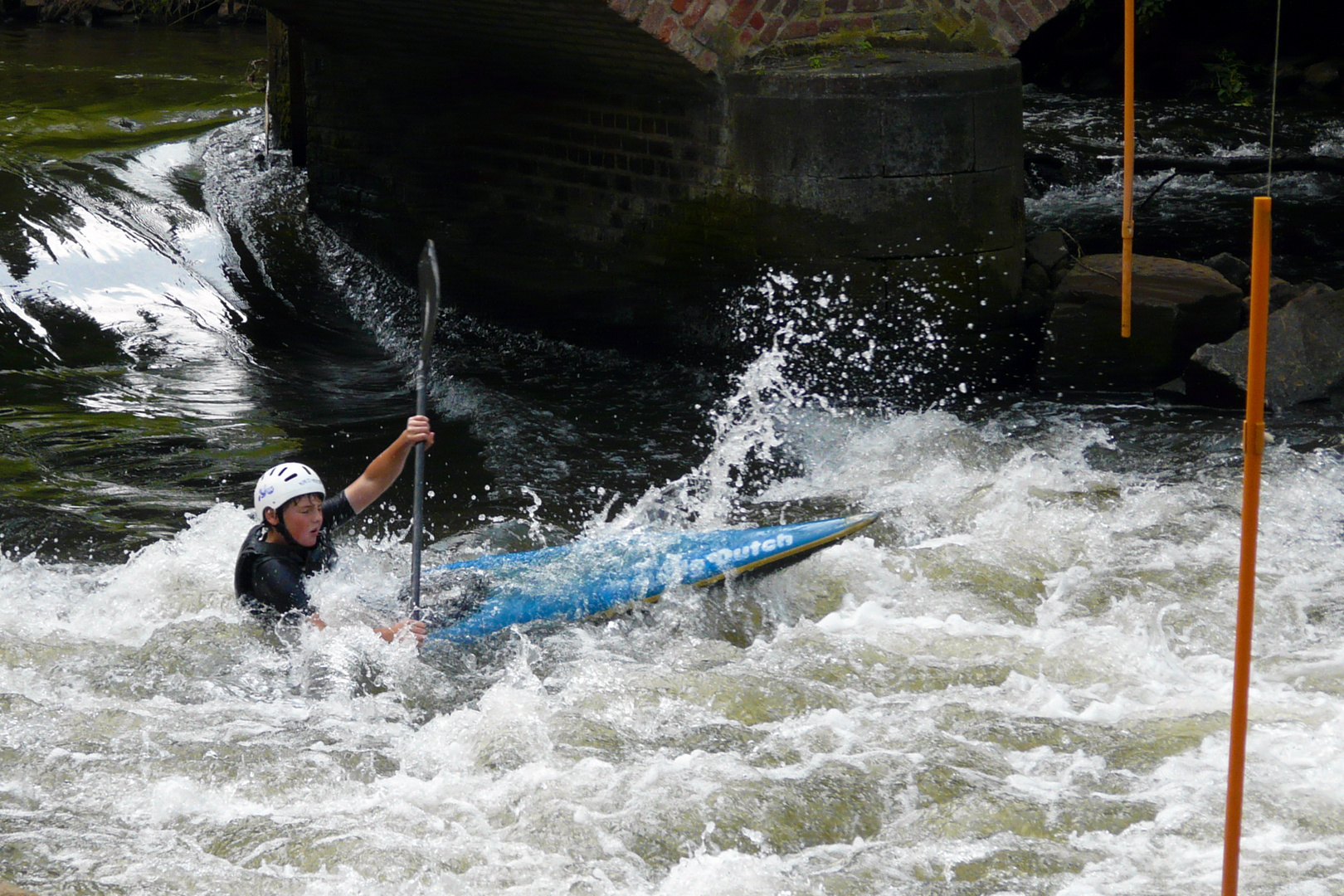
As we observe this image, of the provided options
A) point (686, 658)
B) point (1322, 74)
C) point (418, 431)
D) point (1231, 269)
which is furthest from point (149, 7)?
point (686, 658)

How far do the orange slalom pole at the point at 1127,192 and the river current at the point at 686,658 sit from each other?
1.79 ft

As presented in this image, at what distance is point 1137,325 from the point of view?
292 inches

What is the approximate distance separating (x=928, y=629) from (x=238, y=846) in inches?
93.2

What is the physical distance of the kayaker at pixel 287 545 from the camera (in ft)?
14.5

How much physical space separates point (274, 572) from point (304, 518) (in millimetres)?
200

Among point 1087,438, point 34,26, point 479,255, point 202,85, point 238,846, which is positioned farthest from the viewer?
point 34,26

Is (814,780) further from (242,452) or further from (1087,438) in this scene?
(242,452)

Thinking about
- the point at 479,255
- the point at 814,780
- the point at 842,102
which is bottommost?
the point at 814,780

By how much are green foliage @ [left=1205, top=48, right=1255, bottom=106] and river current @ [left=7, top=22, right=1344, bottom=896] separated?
6.74m

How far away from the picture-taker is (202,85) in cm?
1691

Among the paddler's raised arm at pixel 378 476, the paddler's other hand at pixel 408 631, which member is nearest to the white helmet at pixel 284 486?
the paddler's raised arm at pixel 378 476

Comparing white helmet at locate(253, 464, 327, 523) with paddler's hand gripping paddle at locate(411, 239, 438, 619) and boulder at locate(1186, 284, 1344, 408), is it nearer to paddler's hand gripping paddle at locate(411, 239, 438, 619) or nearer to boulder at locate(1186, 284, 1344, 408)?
paddler's hand gripping paddle at locate(411, 239, 438, 619)

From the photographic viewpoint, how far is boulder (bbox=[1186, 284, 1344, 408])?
6.85 metres

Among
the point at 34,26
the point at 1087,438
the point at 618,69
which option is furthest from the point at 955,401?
the point at 34,26
